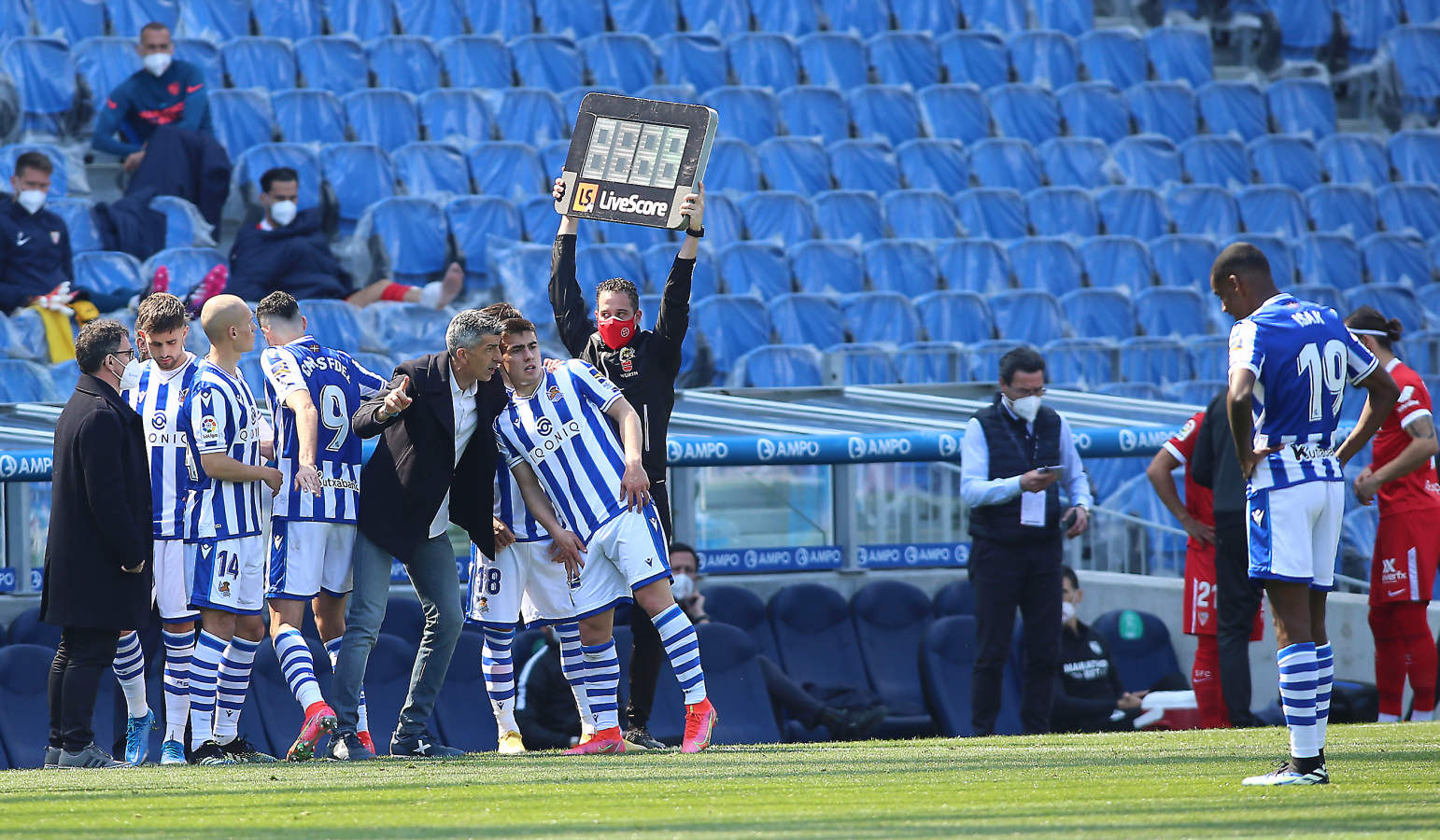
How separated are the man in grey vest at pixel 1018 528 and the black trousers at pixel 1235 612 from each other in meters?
0.67

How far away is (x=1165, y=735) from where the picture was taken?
7.21 metres

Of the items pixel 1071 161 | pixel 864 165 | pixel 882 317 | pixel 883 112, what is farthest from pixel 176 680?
pixel 1071 161

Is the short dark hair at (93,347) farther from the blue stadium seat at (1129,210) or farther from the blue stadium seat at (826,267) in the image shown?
the blue stadium seat at (1129,210)

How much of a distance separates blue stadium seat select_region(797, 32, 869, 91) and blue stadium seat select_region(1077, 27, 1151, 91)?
2.55 meters

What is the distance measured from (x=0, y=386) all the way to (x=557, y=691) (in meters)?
4.25

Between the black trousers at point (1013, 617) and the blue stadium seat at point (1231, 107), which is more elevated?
the blue stadium seat at point (1231, 107)

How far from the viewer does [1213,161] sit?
1714 centimetres

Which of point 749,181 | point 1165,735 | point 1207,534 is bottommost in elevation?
point 1165,735

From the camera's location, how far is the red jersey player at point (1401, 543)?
777 cm

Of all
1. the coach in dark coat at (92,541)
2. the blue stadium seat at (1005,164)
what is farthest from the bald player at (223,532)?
the blue stadium seat at (1005,164)

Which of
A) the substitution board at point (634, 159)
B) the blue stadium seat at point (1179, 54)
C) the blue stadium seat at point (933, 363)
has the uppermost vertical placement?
the blue stadium seat at point (1179, 54)

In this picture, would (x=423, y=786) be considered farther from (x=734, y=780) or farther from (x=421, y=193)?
(x=421, y=193)

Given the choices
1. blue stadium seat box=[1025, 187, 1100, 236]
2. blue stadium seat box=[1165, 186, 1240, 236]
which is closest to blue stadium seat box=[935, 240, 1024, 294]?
blue stadium seat box=[1025, 187, 1100, 236]

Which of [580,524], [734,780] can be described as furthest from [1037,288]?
[734,780]
